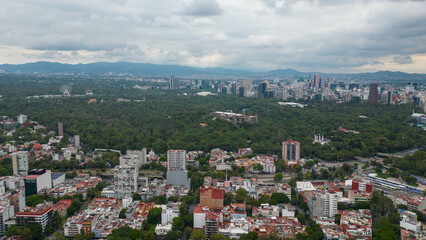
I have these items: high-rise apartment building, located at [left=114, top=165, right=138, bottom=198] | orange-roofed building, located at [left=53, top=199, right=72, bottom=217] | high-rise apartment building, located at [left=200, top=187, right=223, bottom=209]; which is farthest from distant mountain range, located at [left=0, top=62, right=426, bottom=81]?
high-rise apartment building, located at [left=200, top=187, right=223, bottom=209]

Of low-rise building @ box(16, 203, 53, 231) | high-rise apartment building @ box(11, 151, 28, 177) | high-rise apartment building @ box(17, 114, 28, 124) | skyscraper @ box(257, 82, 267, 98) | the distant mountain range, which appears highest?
the distant mountain range

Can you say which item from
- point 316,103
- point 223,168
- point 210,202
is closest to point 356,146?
point 223,168

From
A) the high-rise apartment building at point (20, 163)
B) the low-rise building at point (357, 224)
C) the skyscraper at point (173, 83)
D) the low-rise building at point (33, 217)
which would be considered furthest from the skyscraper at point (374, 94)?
the low-rise building at point (33, 217)

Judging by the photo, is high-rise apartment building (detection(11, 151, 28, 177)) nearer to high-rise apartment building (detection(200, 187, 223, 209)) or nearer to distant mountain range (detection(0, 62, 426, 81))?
high-rise apartment building (detection(200, 187, 223, 209))

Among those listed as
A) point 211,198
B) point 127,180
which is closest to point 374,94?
point 211,198

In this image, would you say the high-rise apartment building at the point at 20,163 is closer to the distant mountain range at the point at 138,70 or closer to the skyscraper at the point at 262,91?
the skyscraper at the point at 262,91

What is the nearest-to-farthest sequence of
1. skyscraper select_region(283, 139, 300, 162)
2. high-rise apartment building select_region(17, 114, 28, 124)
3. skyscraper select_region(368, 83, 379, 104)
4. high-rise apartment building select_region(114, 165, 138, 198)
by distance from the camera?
high-rise apartment building select_region(114, 165, 138, 198), skyscraper select_region(283, 139, 300, 162), high-rise apartment building select_region(17, 114, 28, 124), skyscraper select_region(368, 83, 379, 104)

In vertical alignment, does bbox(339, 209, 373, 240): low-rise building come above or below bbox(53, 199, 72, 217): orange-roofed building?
above
